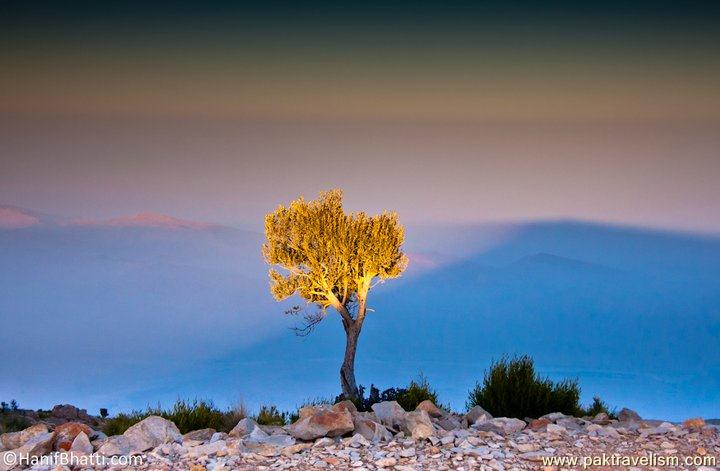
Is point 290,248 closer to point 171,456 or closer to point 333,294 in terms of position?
point 333,294

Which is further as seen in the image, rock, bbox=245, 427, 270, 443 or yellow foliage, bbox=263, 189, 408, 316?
yellow foliage, bbox=263, 189, 408, 316

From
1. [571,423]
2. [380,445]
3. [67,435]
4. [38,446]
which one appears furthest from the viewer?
[571,423]

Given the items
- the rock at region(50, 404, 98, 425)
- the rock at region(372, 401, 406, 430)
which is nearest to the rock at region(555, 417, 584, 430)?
the rock at region(372, 401, 406, 430)

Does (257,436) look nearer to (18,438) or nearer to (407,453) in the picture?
(407,453)

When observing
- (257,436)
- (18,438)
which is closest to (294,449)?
(257,436)

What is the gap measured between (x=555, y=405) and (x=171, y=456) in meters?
8.73

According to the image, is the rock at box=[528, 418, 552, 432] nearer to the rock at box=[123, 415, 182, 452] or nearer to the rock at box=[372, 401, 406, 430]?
the rock at box=[372, 401, 406, 430]

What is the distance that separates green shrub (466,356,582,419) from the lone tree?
743 centimetres

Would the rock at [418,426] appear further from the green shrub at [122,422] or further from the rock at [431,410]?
the green shrub at [122,422]

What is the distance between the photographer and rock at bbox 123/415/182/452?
11910mm

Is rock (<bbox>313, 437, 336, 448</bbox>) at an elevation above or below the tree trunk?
below

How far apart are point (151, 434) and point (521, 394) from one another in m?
7.88

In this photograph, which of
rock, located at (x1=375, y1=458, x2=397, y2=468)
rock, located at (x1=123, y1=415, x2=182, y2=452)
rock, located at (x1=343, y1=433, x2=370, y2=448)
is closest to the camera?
rock, located at (x1=375, y1=458, x2=397, y2=468)

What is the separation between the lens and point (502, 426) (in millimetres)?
12766
